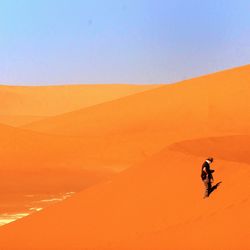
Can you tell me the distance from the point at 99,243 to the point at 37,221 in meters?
2.70

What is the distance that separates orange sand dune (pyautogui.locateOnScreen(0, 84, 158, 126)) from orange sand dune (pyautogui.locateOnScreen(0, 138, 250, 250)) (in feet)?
295

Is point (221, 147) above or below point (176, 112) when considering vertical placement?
below

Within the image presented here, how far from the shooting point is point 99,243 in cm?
1190

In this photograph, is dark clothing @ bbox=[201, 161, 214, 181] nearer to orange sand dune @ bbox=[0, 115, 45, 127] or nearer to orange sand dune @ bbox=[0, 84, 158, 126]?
orange sand dune @ bbox=[0, 115, 45, 127]

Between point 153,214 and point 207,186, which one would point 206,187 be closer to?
point 207,186

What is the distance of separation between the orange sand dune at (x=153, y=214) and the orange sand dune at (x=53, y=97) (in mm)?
89927

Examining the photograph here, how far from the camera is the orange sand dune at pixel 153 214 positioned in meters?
11.1

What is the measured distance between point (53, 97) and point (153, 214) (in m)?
110

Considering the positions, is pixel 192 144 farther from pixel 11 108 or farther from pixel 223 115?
pixel 11 108

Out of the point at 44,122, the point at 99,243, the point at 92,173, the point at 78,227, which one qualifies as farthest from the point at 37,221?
the point at 44,122

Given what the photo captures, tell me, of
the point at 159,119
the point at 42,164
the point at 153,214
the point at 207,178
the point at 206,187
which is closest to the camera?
the point at 207,178

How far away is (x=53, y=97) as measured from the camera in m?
121

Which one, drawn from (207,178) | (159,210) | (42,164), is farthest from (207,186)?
(42,164)

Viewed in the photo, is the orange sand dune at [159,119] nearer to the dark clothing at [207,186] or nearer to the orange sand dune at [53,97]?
the dark clothing at [207,186]
